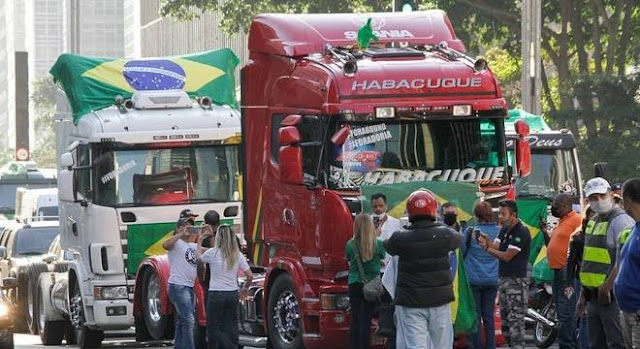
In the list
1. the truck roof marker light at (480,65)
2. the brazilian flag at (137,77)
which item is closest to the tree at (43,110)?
the brazilian flag at (137,77)

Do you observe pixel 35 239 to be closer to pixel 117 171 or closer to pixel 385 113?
pixel 117 171

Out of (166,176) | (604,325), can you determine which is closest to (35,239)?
(166,176)

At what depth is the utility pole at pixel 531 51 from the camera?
35438 mm

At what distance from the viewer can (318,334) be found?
17438 millimetres

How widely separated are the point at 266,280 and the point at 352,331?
192 cm

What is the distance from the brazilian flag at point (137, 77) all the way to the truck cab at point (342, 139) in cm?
462

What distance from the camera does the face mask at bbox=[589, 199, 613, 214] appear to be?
45.8 feet

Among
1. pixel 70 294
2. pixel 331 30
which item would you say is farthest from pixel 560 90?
pixel 331 30

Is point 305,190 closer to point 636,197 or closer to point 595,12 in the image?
point 636,197

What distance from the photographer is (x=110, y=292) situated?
2220cm

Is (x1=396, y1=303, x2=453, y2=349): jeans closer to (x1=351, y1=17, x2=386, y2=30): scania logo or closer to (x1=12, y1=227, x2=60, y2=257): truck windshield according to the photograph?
(x1=351, y1=17, x2=386, y2=30): scania logo

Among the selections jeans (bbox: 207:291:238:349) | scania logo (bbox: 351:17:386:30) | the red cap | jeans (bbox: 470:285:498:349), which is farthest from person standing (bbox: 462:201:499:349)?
the red cap

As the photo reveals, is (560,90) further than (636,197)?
Yes

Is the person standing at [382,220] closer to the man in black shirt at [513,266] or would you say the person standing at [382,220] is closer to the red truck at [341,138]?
the red truck at [341,138]
